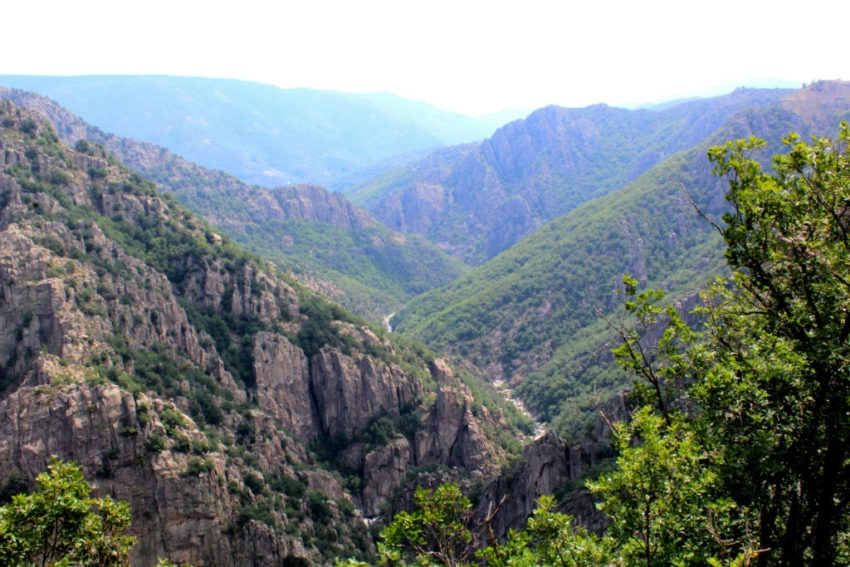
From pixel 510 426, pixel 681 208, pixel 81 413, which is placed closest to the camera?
pixel 81 413

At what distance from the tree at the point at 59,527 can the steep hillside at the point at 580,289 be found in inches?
4333

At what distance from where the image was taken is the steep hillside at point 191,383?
4772 centimetres

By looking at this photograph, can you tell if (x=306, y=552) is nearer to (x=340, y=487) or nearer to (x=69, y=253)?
(x=340, y=487)

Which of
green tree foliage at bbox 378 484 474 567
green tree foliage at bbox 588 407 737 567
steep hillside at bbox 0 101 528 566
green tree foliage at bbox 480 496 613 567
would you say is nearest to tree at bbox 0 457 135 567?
green tree foliage at bbox 378 484 474 567

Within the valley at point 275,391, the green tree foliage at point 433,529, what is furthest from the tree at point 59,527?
the green tree foliage at point 433,529

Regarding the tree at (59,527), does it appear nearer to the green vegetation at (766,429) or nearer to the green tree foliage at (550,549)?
the green vegetation at (766,429)

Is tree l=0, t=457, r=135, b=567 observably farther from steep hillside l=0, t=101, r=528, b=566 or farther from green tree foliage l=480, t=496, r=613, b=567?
steep hillside l=0, t=101, r=528, b=566

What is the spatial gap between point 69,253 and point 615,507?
64.1 metres

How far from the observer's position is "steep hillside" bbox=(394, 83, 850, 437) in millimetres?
138000

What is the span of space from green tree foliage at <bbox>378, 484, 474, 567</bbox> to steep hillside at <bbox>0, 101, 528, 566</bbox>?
36547 millimetres

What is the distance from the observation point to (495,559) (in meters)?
14.5

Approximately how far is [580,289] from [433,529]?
6358 inches

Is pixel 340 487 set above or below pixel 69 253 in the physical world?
below

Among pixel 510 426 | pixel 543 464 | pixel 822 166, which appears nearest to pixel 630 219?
pixel 510 426
